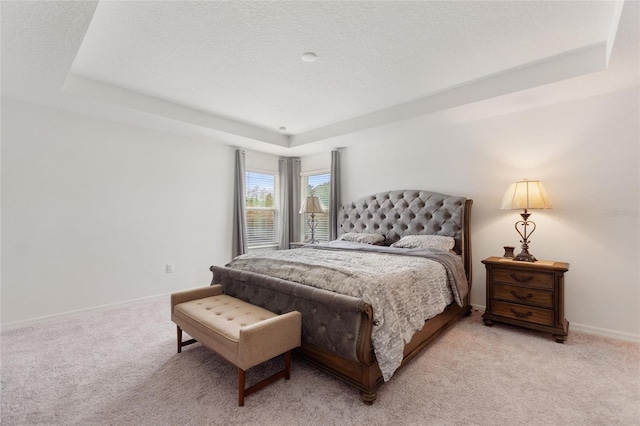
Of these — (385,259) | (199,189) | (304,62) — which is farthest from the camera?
(199,189)

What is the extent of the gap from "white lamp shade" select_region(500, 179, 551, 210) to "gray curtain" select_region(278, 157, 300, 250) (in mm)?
3657

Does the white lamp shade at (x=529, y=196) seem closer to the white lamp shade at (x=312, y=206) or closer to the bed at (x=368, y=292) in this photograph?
the bed at (x=368, y=292)

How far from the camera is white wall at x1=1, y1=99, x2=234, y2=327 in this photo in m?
3.13

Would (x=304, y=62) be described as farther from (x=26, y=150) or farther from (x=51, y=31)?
(x=26, y=150)

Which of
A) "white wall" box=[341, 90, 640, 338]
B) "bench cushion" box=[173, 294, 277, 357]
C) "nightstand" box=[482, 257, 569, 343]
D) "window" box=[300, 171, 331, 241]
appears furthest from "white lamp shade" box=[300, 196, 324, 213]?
"nightstand" box=[482, 257, 569, 343]

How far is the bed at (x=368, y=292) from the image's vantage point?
1.88 metres

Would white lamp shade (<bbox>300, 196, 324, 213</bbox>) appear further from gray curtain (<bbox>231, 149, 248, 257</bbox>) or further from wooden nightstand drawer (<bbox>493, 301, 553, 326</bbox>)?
wooden nightstand drawer (<bbox>493, 301, 553, 326</bbox>)

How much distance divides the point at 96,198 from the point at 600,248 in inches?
224

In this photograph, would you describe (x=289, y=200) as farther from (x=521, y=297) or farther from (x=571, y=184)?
(x=571, y=184)

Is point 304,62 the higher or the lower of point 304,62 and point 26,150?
the higher

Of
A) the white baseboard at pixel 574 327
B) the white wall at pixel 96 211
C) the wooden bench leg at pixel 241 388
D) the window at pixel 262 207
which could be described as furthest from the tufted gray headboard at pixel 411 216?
the wooden bench leg at pixel 241 388

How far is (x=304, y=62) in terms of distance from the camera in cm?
269

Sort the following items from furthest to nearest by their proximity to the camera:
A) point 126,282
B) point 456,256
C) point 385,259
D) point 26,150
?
1. point 126,282
2. point 456,256
3. point 26,150
4. point 385,259

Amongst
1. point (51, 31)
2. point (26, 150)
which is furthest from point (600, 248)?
point (26, 150)
